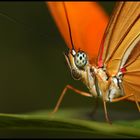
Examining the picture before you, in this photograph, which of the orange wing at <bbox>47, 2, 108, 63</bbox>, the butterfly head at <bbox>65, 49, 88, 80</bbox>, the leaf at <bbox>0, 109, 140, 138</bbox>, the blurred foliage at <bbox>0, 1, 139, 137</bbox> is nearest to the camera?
the leaf at <bbox>0, 109, 140, 138</bbox>

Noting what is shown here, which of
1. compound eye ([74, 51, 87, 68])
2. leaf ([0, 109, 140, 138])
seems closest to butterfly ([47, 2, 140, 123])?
compound eye ([74, 51, 87, 68])

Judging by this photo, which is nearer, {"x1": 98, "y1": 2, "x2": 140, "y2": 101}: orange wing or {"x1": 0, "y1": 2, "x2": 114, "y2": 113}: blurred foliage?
{"x1": 98, "y1": 2, "x2": 140, "y2": 101}: orange wing

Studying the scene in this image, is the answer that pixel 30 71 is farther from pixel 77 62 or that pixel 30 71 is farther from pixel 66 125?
pixel 66 125

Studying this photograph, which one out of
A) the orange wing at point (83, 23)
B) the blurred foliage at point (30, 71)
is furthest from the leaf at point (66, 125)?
the blurred foliage at point (30, 71)

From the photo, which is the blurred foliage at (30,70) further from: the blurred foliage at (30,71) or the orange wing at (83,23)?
the orange wing at (83,23)

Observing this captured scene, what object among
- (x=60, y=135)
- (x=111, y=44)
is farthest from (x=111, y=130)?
(x=111, y=44)

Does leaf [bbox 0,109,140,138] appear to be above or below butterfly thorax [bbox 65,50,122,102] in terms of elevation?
above

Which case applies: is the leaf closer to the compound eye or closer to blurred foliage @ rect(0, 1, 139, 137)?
the compound eye
